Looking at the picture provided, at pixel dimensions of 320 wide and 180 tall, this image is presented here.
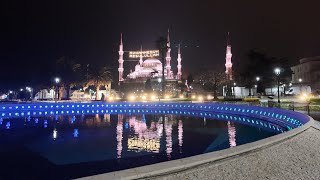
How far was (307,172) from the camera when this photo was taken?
8070 mm

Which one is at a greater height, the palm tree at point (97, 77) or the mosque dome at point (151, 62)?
the mosque dome at point (151, 62)

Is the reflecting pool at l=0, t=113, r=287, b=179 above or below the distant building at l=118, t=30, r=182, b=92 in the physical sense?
below

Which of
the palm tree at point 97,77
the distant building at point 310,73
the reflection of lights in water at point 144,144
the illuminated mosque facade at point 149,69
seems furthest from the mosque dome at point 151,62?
the reflection of lights in water at point 144,144

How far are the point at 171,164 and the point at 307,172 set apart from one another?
4.14 m

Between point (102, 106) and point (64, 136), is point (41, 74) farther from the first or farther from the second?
point (64, 136)

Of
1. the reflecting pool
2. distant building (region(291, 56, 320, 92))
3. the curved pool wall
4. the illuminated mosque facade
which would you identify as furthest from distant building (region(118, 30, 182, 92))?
the reflecting pool

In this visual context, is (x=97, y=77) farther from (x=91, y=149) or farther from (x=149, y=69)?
(x=91, y=149)

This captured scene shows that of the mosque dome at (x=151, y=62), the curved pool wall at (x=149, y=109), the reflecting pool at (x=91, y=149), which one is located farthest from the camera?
the mosque dome at (x=151, y=62)

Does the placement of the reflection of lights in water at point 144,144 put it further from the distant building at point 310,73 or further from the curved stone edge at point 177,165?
the distant building at point 310,73

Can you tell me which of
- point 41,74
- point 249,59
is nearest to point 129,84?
point 41,74

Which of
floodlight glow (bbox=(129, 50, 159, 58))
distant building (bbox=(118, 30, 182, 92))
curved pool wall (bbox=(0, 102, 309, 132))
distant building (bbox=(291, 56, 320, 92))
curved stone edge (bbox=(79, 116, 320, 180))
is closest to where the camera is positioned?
curved stone edge (bbox=(79, 116, 320, 180))

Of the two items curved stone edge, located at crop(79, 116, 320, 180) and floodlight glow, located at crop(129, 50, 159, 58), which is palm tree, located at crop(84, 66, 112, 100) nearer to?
floodlight glow, located at crop(129, 50, 159, 58)

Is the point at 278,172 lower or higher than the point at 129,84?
lower

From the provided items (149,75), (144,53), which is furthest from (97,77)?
(144,53)
